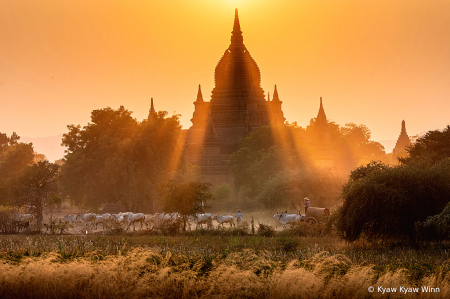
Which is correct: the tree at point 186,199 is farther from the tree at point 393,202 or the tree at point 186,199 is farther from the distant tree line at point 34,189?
the tree at point 393,202

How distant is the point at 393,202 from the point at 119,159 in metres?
22.0

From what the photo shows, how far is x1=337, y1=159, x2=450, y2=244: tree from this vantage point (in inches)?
725

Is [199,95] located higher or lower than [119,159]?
higher

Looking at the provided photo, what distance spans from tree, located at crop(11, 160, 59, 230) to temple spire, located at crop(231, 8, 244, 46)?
42.1 meters

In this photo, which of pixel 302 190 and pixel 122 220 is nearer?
pixel 122 220

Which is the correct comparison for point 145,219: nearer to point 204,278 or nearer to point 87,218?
point 87,218

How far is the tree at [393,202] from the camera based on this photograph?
18.4m

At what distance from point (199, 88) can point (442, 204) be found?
54.5 meters

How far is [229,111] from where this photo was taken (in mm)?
66625

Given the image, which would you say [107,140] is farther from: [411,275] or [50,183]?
[411,275]

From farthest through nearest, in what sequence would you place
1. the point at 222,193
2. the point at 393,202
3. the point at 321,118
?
the point at 321,118 < the point at 222,193 < the point at 393,202

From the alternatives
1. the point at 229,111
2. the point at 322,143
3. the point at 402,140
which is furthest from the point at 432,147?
the point at 402,140

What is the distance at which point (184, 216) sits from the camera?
24.9 metres

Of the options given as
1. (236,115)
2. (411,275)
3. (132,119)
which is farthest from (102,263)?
(236,115)
